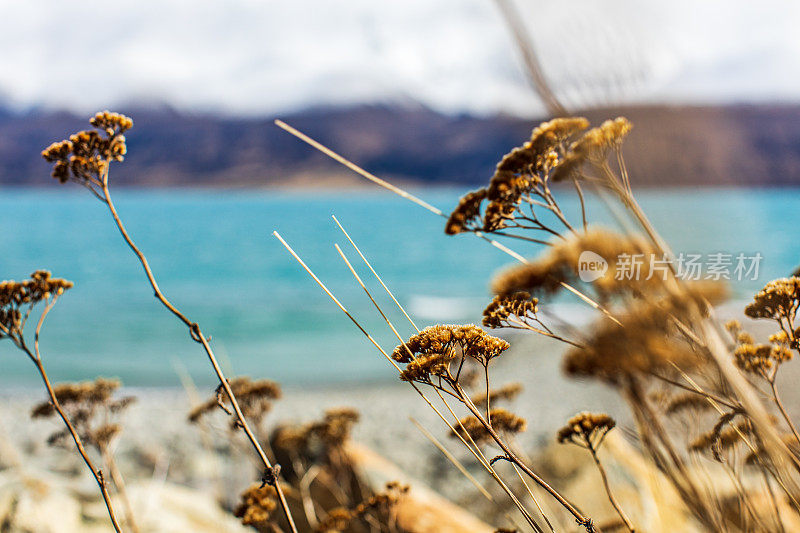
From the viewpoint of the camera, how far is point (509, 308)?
1158 mm

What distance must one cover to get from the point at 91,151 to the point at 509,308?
0.98 meters

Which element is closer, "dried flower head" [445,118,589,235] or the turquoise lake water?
the turquoise lake water

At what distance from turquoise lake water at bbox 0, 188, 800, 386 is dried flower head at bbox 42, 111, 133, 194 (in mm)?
397

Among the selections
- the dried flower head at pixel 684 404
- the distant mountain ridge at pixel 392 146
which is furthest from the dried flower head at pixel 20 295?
the dried flower head at pixel 684 404

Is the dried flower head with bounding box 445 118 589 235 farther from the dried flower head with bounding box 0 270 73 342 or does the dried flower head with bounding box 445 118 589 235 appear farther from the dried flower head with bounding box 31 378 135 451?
the dried flower head with bounding box 31 378 135 451

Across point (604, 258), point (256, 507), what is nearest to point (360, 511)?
point (256, 507)

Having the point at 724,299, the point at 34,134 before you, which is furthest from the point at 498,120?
the point at 34,134

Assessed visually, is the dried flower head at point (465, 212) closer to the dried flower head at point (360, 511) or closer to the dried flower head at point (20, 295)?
the dried flower head at point (20, 295)

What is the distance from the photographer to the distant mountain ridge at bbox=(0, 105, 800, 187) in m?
0.49

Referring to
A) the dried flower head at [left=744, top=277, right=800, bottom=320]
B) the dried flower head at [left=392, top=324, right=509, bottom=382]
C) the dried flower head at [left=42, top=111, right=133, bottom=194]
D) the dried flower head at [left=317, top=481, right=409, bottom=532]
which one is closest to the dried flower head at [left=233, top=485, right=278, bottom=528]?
A: the dried flower head at [left=317, top=481, right=409, bottom=532]

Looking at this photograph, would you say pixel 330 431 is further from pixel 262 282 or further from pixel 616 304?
pixel 262 282

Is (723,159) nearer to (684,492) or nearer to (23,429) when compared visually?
(684,492)

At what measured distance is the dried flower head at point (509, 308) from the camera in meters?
1.13

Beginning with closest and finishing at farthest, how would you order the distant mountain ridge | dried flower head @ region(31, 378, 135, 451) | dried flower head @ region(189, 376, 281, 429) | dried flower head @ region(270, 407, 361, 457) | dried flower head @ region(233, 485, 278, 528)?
1. the distant mountain ridge
2. dried flower head @ region(233, 485, 278, 528)
3. dried flower head @ region(31, 378, 135, 451)
4. dried flower head @ region(189, 376, 281, 429)
5. dried flower head @ region(270, 407, 361, 457)
